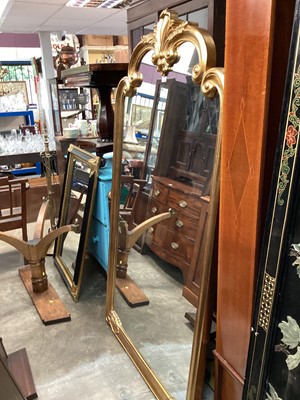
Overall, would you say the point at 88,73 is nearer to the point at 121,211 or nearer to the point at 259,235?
the point at 121,211

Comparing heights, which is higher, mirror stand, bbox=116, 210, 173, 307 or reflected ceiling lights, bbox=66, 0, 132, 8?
reflected ceiling lights, bbox=66, 0, 132, 8

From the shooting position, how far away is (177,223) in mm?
1497

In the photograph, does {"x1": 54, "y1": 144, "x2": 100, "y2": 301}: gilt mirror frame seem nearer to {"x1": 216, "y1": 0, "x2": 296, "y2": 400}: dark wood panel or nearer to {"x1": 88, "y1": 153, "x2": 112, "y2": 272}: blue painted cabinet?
{"x1": 88, "y1": 153, "x2": 112, "y2": 272}: blue painted cabinet

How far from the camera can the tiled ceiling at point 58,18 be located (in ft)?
12.2


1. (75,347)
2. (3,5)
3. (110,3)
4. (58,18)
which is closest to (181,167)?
(75,347)

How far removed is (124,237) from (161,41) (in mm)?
994

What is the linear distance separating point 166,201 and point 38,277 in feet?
4.17

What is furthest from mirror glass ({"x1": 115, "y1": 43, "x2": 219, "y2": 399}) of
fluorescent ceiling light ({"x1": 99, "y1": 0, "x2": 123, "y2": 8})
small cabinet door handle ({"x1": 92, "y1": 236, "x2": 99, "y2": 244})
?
fluorescent ceiling light ({"x1": 99, "y1": 0, "x2": 123, "y2": 8})

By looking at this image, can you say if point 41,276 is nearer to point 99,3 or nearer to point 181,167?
point 181,167

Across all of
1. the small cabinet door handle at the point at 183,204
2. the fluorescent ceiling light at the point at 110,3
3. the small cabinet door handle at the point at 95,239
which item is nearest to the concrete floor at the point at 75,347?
the small cabinet door handle at the point at 95,239

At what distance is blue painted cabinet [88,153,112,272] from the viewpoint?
88.8 inches

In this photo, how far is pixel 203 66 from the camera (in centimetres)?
117

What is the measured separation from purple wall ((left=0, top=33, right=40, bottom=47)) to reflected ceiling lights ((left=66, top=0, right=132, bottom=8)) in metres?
3.86

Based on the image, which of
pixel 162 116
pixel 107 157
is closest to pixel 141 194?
pixel 162 116
